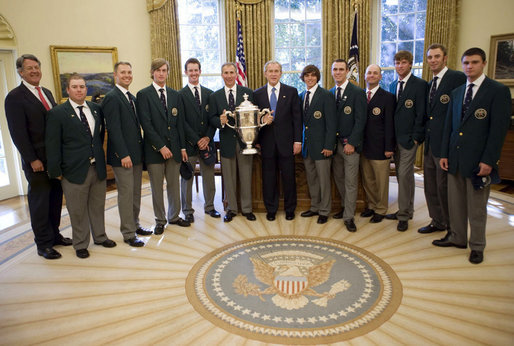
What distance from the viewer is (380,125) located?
156 inches

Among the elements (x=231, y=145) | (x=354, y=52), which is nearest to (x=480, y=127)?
(x=231, y=145)

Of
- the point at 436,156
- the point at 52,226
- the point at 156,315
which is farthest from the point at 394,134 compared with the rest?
the point at 52,226

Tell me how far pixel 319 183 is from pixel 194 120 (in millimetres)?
1585

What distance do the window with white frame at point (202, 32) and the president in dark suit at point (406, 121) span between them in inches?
196

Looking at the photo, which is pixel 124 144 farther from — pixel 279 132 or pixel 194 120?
pixel 279 132

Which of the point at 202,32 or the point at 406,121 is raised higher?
the point at 202,32

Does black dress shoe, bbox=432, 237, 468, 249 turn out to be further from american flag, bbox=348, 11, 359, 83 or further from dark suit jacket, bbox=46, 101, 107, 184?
american flag, bbox=348, 11, 359, 83

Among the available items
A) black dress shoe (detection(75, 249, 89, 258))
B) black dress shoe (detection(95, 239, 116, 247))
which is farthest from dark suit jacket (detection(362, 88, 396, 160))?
black dress shoe (detection(75, 249, 89, 258))

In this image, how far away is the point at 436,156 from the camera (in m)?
3.56

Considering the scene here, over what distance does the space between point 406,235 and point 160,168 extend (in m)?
2.65

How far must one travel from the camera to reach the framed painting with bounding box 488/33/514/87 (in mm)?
6328

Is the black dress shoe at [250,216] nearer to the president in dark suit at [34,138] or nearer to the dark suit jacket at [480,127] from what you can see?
the president in dark suit at [34,138]

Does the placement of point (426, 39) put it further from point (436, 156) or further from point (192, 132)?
point (192, 132)

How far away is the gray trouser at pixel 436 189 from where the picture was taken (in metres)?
3.61
